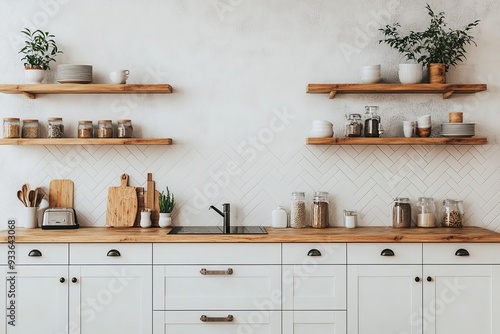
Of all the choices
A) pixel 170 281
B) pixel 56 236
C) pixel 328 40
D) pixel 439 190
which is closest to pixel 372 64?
pixel 328 40

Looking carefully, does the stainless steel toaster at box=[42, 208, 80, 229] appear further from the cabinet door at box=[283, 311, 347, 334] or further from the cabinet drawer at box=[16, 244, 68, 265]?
the cabinet door at box=[283, 311, 347, 334]

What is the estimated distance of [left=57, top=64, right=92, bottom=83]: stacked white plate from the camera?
4156 mm

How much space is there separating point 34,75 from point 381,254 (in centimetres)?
284

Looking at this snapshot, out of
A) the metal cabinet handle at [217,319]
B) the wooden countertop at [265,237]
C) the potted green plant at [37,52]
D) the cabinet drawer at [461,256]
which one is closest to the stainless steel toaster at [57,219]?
the wooden countertop at [265,237]

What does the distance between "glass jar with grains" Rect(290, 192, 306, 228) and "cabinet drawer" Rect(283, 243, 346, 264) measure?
1.54 feet

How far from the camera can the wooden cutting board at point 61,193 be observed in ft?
14.2

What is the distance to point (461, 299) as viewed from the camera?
376 cm

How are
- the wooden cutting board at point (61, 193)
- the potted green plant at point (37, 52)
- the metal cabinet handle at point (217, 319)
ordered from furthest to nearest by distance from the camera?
the wooden cutting board at point (61, 193) → the potted green plant at point (37, 52) → the metal cabinet handle at point (217, 319)

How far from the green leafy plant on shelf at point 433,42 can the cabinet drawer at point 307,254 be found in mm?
1620

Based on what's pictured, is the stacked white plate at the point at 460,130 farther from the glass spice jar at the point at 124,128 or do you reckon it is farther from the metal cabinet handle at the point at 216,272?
the glass spice jar at the point at 124,128

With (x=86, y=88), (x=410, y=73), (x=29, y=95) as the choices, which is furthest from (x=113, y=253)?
(x=410, y=73)

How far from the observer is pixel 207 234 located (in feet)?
12.5

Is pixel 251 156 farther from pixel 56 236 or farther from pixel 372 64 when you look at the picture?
pixel 56 236

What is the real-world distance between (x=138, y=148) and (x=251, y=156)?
2.90ft
